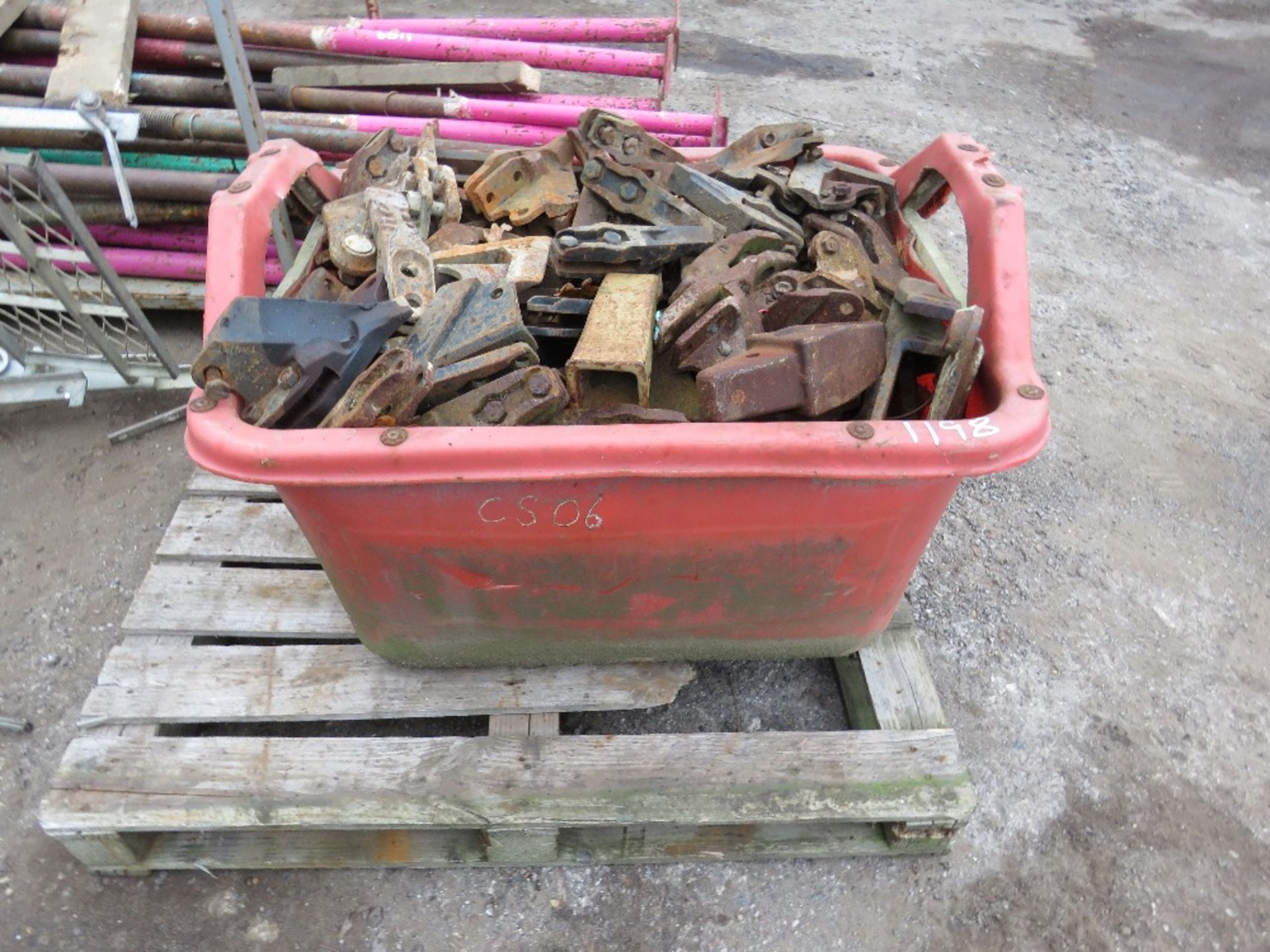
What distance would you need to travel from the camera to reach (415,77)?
3256 millimetres

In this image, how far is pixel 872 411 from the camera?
155cm

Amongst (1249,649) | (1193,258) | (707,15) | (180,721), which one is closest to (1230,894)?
(1249,649)

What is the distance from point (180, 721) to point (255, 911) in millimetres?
404

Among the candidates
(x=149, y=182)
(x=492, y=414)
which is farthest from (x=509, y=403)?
(x=149, y=182)

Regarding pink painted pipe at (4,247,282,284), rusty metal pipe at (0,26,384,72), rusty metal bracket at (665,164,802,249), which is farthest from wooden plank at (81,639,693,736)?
rusty metal pipe at (0,26,384,72)

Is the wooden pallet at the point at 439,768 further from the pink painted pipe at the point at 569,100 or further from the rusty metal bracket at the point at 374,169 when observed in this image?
the pink painted pipe at the point at 569,100

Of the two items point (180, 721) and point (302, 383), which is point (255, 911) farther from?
point (302, 383)

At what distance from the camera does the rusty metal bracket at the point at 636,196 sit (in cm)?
190

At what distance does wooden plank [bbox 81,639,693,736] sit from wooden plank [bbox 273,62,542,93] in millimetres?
2285

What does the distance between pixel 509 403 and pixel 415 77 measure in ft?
7.74

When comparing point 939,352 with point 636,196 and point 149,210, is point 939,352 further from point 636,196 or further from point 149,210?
point 149,210

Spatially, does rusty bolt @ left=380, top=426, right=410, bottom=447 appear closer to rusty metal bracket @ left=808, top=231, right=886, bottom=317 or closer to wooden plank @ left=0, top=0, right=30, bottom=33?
rusty metal bracket @ left=808, top=231, right=886, bottom=317

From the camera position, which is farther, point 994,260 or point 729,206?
point 729,206

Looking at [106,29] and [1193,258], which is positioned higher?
[106,29]
